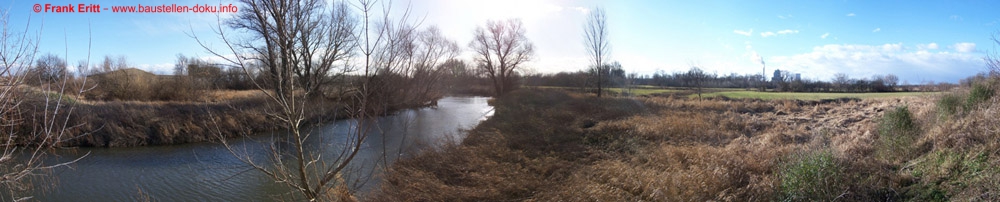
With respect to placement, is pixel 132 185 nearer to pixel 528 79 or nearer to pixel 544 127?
pixel 544 127

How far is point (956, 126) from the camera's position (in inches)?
244

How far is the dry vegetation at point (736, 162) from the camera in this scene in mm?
5129

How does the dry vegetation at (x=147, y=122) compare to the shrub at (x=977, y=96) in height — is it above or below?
below

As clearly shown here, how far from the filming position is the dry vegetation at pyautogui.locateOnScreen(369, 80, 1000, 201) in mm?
5129

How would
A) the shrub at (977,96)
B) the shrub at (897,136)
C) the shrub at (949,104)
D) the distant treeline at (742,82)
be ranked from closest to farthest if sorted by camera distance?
the shrub at (897,136) → the shrub at (977,96) → the shrub at (949,104) → the distant treeline at (742,82)

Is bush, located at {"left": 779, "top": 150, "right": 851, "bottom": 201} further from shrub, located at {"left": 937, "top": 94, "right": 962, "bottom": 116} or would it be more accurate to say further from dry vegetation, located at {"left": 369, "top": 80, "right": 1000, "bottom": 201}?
shrub, located at {"left": 937, "top": 94, "right": 962, "bottom": 116}

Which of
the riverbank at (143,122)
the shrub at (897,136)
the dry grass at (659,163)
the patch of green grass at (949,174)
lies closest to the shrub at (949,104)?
the shrub at (897,136)

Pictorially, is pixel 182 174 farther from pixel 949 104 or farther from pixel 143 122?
pixel 949 104

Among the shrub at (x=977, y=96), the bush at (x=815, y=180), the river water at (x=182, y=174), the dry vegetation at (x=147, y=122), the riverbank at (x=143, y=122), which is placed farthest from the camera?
the dry vegetation at (x=147, y=122)

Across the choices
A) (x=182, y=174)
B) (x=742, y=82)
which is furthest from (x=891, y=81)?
(x=182, y=174)

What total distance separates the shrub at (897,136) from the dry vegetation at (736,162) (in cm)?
2

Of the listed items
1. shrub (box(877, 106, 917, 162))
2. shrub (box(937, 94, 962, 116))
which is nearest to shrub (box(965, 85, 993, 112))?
shrub (box(937, 94, 962, 116))

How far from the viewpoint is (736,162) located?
6809mm

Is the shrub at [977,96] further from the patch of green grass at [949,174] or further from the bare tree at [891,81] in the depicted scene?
the bare tree at [891,81]
